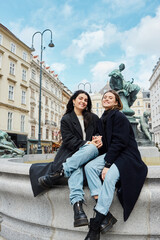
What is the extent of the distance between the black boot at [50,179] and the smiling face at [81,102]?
1014 mm

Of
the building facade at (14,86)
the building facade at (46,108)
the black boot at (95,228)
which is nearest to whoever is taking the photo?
the black boot at (95,228)

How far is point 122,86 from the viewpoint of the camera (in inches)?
305

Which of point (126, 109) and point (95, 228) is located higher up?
point (126, 109)

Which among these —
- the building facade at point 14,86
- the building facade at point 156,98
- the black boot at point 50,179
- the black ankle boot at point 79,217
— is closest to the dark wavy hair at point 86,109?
the black boot at point 50,179

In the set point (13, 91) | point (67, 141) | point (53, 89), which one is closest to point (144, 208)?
point (67, 141)

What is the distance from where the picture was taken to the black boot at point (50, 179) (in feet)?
6.42

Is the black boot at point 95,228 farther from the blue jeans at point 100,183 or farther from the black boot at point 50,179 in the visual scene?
the black boot at point 50,179

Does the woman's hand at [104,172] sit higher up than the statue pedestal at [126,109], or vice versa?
the statue pedestal at [126,109]

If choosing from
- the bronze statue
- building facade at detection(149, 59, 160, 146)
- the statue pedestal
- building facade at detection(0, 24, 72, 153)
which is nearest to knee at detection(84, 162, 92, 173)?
the statue pedestal

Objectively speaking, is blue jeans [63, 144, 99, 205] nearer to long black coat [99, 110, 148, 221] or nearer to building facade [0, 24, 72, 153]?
long black coat [99, 110, 148, 221]

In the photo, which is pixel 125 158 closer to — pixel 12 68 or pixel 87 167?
pixel 87 167

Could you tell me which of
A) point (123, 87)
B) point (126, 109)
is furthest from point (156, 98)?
point (126, 109)

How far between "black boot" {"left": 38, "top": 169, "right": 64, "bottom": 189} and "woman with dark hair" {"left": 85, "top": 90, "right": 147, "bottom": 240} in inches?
11.7

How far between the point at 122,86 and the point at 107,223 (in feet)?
21.9
